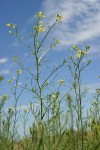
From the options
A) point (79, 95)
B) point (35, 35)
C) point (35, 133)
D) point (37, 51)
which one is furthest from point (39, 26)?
point (35, 133)

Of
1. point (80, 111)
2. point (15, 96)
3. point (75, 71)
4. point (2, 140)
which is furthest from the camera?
point (15, 96)

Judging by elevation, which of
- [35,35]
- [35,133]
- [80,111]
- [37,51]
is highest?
[35,35]

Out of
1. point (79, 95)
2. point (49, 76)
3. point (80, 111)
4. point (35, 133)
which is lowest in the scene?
point (35, 133)

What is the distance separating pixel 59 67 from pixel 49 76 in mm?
423

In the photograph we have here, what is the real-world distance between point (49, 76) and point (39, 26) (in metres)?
1.61

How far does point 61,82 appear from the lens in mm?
9234

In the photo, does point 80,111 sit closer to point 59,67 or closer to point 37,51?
point 59,67

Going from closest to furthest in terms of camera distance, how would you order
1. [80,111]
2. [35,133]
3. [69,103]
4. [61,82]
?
[35,133], [80,111], [69,103], [61,82]

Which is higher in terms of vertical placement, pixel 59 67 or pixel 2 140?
pixel 59 67

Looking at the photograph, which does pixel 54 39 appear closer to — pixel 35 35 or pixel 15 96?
pixel 35 35

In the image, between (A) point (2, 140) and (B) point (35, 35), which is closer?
(A) point (2, 140)

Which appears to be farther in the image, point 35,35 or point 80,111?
point 35,35

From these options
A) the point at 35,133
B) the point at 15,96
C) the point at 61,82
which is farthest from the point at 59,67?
the point at 35,133

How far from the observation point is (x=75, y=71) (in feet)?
26.1
